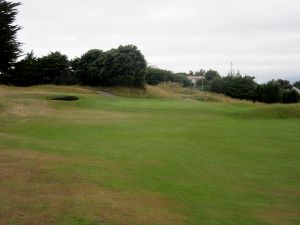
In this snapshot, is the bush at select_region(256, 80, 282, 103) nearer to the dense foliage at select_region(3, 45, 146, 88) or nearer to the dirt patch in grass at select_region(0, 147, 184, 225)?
the dense foliage at select_region(3, 45, 146, 88)

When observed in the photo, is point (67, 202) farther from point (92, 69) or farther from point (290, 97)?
point (290, 97)

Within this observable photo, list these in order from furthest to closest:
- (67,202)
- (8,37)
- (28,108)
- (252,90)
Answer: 1. (252,90)
2. (8,37)
3. (28,108)
4. (67,202)

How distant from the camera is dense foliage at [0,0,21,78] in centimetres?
3505

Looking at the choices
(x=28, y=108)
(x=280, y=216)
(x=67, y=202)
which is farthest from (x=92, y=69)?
(x=280, y=216)

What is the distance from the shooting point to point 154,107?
42750mm

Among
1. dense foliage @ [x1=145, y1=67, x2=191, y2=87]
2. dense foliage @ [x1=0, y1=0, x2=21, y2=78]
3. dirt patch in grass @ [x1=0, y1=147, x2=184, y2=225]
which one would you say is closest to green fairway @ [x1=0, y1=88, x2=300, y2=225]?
dirt patch in grass @ [x1=0, y1=147, x2=184, y2=225]

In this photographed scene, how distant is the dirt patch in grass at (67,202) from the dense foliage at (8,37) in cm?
2548

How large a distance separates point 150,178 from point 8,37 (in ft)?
92.3

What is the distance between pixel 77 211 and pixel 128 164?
5.68 metres

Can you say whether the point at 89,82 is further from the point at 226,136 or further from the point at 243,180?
the point at 243,180

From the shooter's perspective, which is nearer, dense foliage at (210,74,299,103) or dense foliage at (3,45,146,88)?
dense foliage at (3,45,146,88)

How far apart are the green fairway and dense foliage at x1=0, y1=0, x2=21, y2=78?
44.7 feet

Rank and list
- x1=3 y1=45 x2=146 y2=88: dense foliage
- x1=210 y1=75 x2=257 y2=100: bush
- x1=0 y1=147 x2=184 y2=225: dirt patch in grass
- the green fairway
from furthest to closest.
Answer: x1=210 y1=75 x2=257 y2=100: bush → x1=3 y1=45 x2=146 y2=88: dense foliage → the green fairway → x1=0 y1=147 x2=184 y2=225: dirt patch in grass

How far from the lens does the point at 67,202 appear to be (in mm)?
8562
